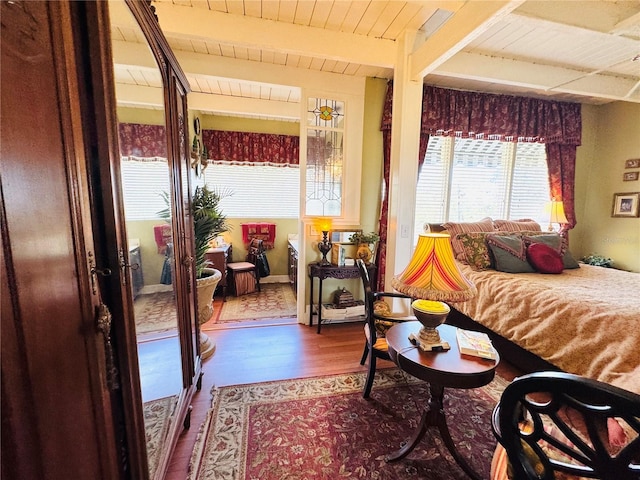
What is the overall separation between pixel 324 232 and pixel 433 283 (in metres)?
1.66

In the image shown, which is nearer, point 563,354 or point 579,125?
point 563,354

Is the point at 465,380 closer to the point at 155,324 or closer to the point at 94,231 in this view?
the point at 155,324

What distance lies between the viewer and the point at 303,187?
9.77 ft

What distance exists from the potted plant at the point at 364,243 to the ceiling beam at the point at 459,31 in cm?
156

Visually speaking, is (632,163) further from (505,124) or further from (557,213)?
(505,124)

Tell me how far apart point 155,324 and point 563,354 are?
233 cm

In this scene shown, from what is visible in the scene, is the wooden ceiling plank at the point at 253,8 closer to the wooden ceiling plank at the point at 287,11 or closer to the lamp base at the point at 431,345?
the wooden ceiling plank at the point at 287,11

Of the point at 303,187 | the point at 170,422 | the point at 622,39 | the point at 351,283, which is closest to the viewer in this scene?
the point at 170,422

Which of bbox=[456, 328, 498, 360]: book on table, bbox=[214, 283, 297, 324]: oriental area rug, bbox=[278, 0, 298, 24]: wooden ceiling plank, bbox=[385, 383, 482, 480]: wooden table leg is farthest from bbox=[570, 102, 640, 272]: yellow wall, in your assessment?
bbox=[214, 283, 297, 324]: oriental area rug

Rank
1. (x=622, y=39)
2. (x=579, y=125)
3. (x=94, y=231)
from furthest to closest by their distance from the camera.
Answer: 1. (x=579, y=125)
2. (x=622, y=39)
3. (x=94, y=231)

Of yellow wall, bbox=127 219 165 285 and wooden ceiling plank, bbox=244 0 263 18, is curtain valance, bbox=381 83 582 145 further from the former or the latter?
yellow wall, bbox=127 219 165 285

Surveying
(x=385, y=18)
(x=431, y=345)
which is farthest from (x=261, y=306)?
(x=385, y=18)

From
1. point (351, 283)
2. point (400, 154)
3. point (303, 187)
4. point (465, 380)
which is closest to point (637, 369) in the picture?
point (465, 380)

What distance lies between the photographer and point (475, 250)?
2789 millimetres
